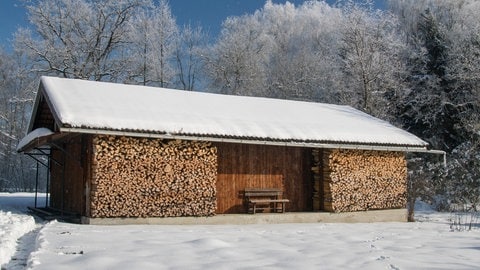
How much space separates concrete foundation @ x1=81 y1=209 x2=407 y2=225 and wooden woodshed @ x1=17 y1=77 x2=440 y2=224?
154 mm

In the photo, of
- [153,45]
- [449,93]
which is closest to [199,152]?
[449,93]

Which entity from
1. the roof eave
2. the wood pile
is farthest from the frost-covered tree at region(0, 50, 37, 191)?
the roof eave

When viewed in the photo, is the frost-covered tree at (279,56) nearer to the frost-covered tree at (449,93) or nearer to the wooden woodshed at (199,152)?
the frost-covered tree at (449,93)

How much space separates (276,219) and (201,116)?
11.6 ft

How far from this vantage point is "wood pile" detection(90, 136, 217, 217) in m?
12.0

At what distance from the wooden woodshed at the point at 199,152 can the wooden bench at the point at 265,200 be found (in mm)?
223

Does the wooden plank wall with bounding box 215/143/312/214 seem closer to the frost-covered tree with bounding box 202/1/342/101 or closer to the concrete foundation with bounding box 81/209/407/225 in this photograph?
the concrete foundation with bounding box 81/209/407/225

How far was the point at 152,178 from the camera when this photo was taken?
41.4 feet

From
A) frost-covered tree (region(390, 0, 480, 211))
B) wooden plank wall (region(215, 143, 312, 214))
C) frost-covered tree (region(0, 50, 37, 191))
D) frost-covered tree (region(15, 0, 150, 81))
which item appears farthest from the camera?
frost-covered tree (region(0, 50, 37, 191))

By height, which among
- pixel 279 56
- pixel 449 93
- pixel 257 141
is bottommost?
pixel 257 141

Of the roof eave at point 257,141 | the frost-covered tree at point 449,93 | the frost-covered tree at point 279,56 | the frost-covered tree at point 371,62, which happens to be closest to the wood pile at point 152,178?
the roof eave at point 257,141

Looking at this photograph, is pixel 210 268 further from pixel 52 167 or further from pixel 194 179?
pixel 52 167

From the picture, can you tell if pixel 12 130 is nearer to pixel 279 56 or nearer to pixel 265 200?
pixel 279 56

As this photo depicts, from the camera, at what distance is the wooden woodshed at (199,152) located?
12133 millimetres
